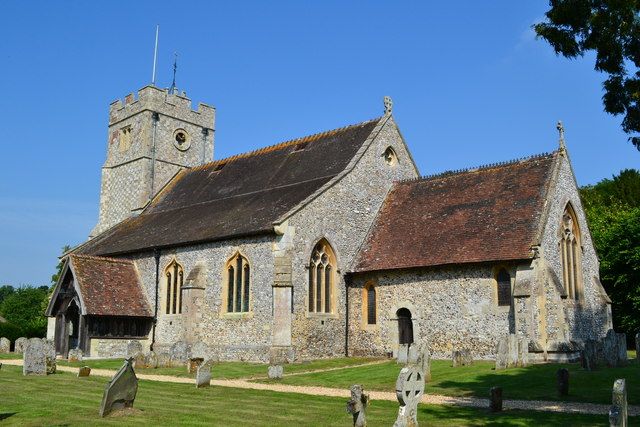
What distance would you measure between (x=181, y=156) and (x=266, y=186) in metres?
11.5

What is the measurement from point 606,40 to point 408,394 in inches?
295

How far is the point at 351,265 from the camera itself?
27.2m

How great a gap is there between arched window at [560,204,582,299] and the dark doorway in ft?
19.6

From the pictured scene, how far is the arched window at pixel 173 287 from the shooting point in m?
29.0

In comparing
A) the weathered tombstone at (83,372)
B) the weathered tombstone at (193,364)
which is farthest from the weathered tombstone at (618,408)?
the weathered tombstone at (83,372)

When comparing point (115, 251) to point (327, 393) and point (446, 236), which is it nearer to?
point (446, 236)

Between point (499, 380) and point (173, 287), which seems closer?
point (499, 380)

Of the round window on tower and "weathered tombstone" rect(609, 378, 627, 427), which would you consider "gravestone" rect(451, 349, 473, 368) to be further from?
the round window on tower

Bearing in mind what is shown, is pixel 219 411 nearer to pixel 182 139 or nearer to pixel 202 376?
pixel 202 376

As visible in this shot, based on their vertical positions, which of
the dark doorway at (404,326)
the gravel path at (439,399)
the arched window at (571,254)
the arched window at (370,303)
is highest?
the arched window at (571,254)

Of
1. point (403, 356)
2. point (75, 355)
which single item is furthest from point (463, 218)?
point (75, 355)

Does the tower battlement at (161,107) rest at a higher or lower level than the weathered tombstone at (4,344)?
higher

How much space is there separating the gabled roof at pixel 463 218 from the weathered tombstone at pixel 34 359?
12135 mm

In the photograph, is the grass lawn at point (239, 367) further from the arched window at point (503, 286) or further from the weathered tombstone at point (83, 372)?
the arched window at point (503, 286)
